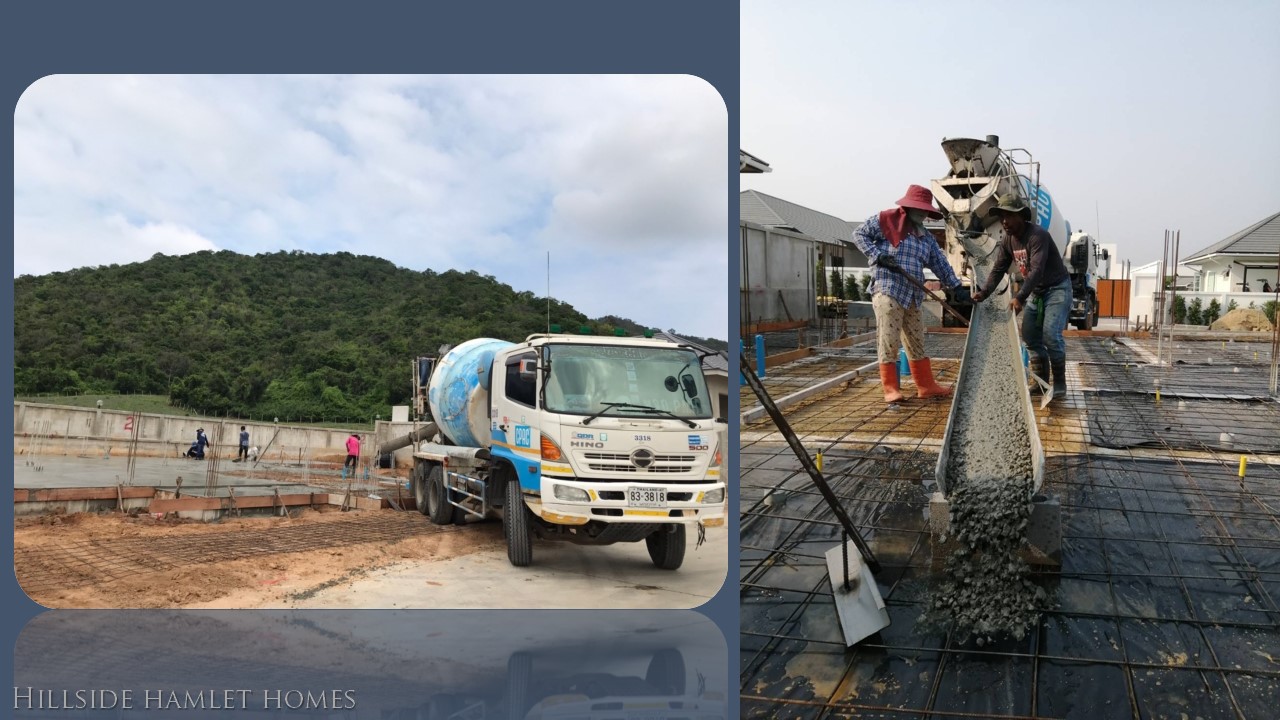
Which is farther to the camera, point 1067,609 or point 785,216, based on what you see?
point 785,216

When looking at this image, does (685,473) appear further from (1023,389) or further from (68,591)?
(68,591)

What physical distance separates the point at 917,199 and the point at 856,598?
6.49 ft

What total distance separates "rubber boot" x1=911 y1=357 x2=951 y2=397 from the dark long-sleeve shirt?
804mm

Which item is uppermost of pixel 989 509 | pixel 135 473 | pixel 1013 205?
pixel 1013 205

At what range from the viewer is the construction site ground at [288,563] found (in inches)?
208

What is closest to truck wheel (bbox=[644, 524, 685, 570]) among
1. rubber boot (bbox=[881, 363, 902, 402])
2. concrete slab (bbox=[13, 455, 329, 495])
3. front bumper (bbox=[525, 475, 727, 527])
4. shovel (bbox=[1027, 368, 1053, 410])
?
front bumper (bbox=[525, 475, 727, 527])

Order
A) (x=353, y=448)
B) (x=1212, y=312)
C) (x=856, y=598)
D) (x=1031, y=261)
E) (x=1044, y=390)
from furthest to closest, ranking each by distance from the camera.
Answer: (x=1212, y=312) → (x=353, y=448) → (x=1044, y=390) → (x=1031, y=261) → (x=856, y=598)

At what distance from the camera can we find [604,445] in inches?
→ 195

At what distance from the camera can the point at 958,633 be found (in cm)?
320

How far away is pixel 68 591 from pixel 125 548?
82 cm

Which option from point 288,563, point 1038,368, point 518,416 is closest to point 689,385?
point 518,416

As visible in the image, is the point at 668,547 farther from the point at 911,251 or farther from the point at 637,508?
the point at 911,251

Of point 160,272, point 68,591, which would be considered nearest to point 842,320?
point 160,272

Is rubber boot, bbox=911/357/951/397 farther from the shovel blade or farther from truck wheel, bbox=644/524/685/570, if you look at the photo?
the shovel blade
